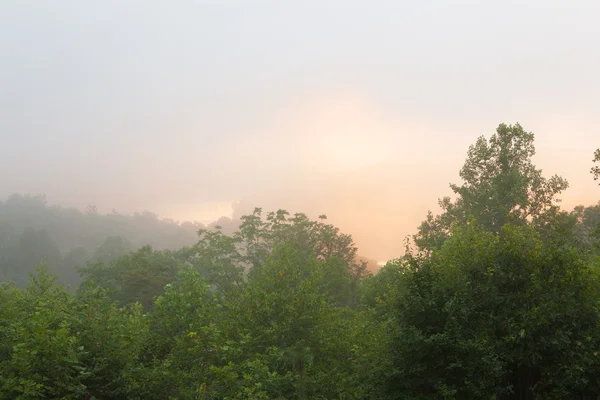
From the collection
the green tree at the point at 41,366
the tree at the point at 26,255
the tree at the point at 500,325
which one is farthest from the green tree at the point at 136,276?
the tree at the point at 26,255

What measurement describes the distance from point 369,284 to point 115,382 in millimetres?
39659

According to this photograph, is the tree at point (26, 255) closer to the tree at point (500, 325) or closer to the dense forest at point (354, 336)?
the dense forest at point (354, 336)

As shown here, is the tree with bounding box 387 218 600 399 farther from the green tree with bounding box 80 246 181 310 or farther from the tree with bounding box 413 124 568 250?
the green tree with bounding box 80 246 181 310

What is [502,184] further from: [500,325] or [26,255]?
[26,255]

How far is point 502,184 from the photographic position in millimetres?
37062

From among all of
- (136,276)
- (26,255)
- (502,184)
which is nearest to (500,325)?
(502,184)

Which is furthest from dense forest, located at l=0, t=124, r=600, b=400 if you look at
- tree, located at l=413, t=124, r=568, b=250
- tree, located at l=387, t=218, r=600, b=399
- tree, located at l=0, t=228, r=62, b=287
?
tree, located at l=0, t=228, r=62, b=287

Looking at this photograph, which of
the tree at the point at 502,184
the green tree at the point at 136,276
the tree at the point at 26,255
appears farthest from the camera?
the tree at the point at 26,255

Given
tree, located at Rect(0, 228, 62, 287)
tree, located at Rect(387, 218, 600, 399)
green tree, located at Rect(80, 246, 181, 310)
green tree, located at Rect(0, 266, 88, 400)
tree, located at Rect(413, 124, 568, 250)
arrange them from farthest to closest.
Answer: tree, located at Rect(0, 228, 62, 287)
green tree, located at Rect(80, 246, 181, 310)
tree, located at Rect(413, 124, 568, 250)
green tree, located at Rect(0, 266, 88, 400)
tree, located at Rect(387, 218, 600, 399)

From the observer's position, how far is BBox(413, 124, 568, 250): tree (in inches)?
1435

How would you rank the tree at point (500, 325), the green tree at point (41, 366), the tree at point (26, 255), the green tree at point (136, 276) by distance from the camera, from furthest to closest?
the tree at point (26, 255) → the green tree at point (136, 276) → the green tree at point (41, 366) → the tree at point (500, 325)

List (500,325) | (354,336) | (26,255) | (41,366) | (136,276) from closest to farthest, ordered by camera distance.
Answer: (500,325) < (41,366) < (354,336) < (136,276) < (26,255)

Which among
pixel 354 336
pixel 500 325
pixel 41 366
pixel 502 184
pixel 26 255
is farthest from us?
pixel 26 255

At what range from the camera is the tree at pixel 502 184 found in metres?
36.4
